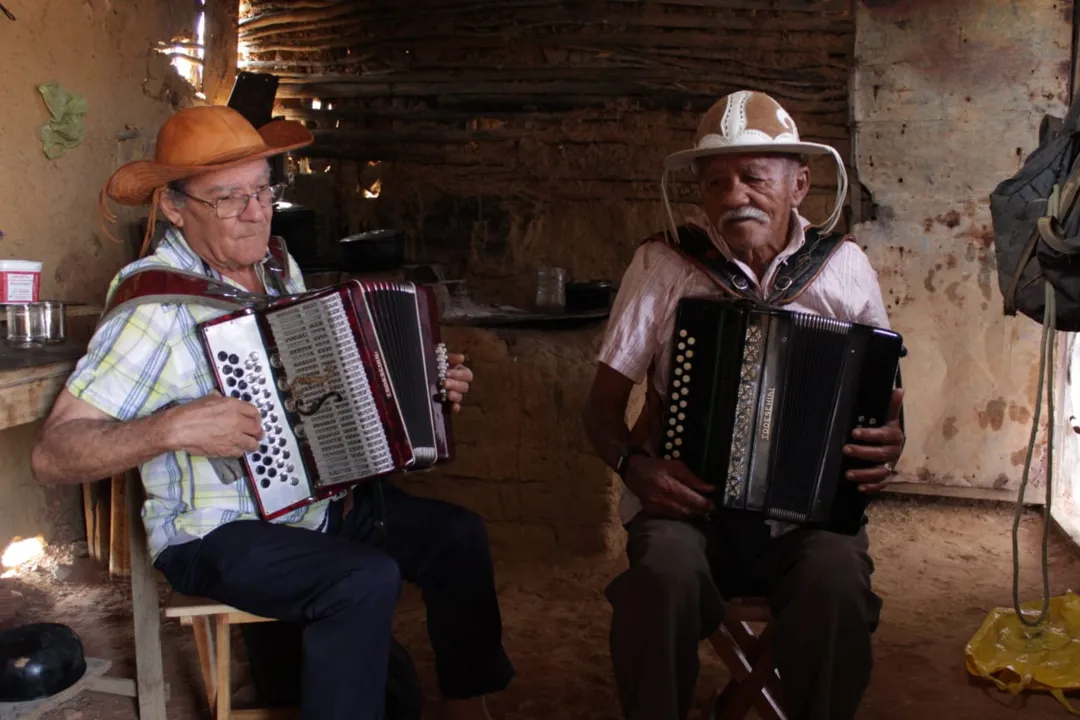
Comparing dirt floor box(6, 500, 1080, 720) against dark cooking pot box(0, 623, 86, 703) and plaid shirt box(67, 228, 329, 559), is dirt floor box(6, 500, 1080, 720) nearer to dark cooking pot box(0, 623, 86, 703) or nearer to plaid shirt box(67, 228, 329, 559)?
dark cooking pot box(0, 623, 86, 703)

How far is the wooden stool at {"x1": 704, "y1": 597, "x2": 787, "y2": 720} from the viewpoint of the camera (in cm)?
235

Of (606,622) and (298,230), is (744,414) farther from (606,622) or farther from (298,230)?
(298,230)

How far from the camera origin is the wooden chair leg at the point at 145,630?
2578 mm

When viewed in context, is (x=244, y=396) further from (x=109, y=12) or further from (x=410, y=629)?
(x=109, y=12)

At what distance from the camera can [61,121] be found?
154 inches

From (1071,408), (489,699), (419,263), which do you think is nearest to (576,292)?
(419,263)

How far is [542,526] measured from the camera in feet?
13.9

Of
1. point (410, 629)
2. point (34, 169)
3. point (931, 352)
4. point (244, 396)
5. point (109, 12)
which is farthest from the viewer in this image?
point (931, 352)

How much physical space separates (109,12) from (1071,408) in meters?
4.86

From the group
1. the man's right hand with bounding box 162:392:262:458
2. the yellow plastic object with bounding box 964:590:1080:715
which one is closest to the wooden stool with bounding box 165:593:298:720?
the man's right hand with bounding box 162:392:262:458

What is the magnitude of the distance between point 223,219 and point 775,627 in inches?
67.6

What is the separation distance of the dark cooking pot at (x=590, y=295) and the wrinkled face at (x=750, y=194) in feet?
→ 6.53

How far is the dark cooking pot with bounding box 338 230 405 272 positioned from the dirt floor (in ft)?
5.25

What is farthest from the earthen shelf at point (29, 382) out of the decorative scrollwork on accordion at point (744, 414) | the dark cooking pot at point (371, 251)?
the dark cooking pot at point (371, 251)
